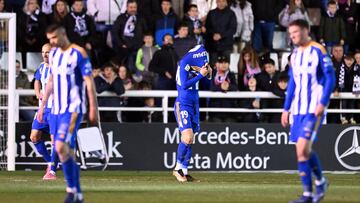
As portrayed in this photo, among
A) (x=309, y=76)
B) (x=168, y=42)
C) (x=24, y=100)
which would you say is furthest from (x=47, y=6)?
(x=309, y=76)

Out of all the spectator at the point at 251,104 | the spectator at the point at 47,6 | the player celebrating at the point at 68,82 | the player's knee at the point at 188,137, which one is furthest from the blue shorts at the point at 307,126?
the spectator at the point at 47,6

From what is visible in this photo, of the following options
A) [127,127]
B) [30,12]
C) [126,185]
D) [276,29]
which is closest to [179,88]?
[126,185]

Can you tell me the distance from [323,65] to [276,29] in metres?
12.4

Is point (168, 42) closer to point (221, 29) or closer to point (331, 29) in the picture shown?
point (221, 29)

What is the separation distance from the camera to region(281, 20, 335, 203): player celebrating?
12.6 meters

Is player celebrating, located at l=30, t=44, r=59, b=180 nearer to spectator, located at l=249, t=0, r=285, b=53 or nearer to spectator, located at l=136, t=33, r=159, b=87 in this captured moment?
spectator, located at l=136, t=33, r=159, b=87

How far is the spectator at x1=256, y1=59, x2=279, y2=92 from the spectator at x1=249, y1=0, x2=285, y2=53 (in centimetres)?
118

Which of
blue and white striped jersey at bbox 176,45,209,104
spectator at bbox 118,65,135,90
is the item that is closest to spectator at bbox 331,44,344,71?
spectator at bbox 118,65,135,90

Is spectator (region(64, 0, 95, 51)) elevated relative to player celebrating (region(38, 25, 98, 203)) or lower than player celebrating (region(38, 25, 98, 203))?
elevated

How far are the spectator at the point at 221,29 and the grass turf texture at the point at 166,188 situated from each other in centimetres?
379

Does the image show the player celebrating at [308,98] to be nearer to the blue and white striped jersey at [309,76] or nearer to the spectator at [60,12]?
the blue and white striped jersey at [309,76]

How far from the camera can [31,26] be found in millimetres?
22812

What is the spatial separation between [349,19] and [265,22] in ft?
6.66

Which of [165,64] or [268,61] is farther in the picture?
[268,61]
